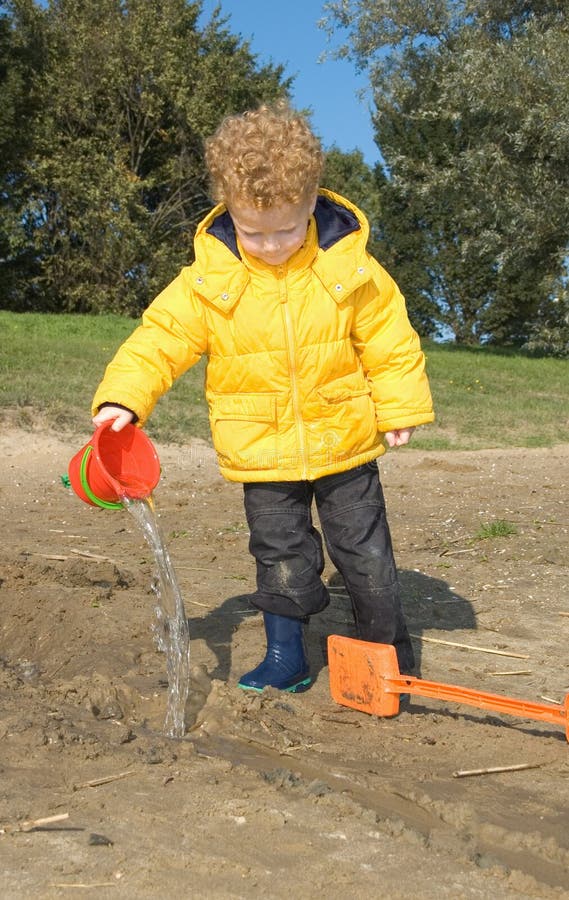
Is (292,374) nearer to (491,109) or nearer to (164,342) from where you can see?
(164,342)

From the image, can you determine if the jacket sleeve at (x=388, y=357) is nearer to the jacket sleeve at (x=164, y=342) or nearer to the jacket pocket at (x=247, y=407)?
the jacket pocket at (x=247, y=407)

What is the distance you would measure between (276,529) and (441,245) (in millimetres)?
21251

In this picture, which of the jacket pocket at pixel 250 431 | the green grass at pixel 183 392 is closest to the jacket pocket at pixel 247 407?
the jacket pocket at pixel 250 431

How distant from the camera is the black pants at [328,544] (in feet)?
11.5

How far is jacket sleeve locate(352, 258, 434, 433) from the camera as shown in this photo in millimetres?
3457

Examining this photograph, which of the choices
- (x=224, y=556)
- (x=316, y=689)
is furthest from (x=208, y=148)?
(x=224, y=556)

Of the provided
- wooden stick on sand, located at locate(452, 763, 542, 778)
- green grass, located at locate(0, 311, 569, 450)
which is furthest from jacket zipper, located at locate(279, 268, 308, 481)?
green grass, located at locate(0, 311, 569, 450)

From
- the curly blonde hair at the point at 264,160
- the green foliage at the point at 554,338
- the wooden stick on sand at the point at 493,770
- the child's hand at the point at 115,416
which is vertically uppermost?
the green foliage at the point at 554,338

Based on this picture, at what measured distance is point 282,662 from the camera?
351 cm

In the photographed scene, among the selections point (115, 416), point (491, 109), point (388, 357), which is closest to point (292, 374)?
point (388, 357)

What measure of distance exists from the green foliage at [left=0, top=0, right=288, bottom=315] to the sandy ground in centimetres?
1903

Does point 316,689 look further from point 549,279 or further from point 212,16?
point 212,16

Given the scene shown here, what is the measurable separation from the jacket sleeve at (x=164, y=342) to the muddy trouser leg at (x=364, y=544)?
61 centimetres

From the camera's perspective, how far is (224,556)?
222 inches
